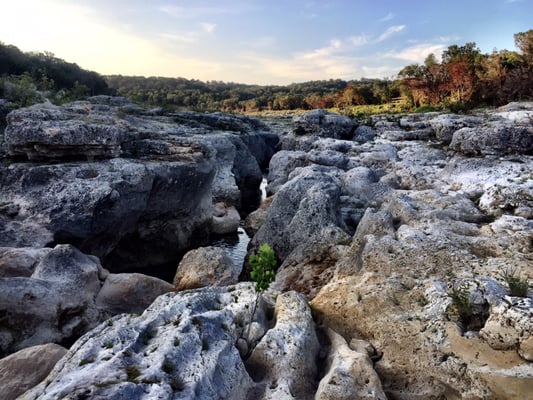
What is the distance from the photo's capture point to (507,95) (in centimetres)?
4734

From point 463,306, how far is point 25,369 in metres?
11.8

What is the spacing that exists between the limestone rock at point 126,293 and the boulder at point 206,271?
1.41 metres

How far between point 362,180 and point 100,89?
97325 mm

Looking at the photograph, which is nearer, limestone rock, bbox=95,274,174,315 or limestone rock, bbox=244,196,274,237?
limestone rock, bbox=95,274,174,315

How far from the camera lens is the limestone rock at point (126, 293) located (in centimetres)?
1566

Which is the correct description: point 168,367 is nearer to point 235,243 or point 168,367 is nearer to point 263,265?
point 263,265

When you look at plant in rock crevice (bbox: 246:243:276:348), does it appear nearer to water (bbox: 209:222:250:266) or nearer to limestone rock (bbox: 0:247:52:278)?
limestone rock (bbox: 0:247:52:278)

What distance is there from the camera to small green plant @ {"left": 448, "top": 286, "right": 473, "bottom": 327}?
10.2m

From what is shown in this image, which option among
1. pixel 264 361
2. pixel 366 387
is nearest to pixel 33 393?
pixel 264 361

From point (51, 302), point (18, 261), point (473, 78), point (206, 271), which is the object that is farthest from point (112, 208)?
point (473, 78)

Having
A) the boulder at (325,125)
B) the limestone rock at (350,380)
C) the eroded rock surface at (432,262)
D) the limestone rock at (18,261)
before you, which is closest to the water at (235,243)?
the eroded rock surface at (432,262)

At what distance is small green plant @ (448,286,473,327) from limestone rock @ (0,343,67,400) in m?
11.2

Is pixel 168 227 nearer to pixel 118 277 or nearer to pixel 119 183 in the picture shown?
pixel 119 183

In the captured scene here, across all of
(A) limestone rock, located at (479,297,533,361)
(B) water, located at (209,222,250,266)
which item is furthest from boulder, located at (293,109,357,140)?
(A) limestone rock, located at (479,297,533,361)
